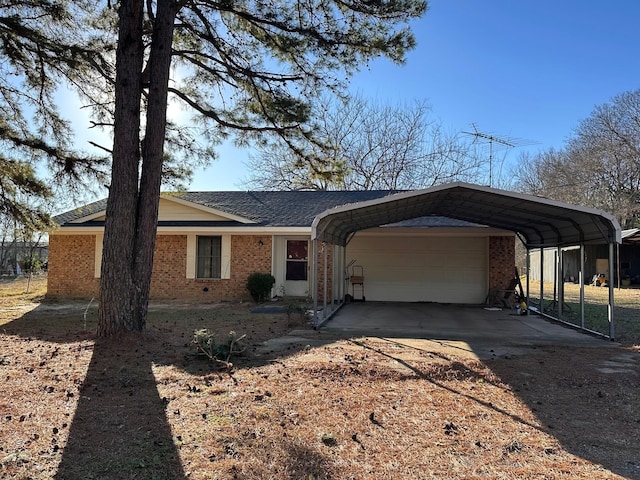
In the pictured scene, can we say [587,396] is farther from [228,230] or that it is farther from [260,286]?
[228,230]

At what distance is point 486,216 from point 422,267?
3479 mm

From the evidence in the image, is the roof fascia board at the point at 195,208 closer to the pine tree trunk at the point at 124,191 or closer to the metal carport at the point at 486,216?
the metal carport at the point at 486,216

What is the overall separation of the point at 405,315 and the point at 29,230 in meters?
8.57

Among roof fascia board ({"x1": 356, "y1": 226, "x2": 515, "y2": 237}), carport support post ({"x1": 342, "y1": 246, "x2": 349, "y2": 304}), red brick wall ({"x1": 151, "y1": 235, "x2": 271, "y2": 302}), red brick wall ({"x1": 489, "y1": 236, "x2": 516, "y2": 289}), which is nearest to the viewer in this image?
roof fascia board ({"x1": 356, "y1": 226, "x2": 515, "y2": 237})

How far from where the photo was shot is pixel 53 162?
952 cm

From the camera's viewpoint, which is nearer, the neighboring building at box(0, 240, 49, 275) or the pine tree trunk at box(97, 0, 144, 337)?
the pine tree trunk at box(97, 0, 144, 337)

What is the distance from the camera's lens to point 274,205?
16.4 meters

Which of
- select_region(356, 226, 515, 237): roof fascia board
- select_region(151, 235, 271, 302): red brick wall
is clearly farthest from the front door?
select_region(356, 226, 515, 237): roof fascia board

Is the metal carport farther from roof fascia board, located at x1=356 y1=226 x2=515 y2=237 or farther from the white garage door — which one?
the white garage door

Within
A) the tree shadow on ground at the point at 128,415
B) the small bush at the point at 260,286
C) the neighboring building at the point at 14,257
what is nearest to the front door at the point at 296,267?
the small bush at the point at 260,286

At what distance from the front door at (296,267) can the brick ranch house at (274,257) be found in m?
0.03

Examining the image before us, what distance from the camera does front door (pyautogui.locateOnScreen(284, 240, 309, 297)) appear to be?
14.7 m

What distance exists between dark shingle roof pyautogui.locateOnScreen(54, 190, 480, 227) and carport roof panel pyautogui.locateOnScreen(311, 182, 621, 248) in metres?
1.83

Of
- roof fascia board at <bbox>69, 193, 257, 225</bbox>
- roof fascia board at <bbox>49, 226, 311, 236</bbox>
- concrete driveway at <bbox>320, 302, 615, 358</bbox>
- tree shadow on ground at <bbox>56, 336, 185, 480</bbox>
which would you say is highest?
roof fascia board at <bbox>69, 193, 257, 225</bbox>
